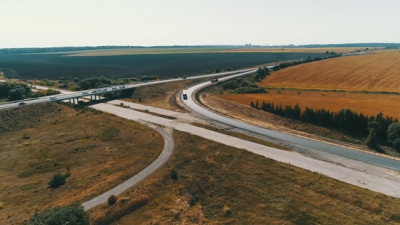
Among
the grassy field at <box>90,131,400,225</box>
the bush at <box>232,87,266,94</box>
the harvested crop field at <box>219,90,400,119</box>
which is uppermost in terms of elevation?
the bush at <box>232,87,266,94</box>

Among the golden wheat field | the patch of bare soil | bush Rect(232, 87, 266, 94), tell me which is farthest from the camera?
the golden wheat field

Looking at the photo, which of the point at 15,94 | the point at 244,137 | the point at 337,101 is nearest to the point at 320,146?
the point at 244,137

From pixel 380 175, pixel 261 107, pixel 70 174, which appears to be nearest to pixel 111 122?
pixel 70 174

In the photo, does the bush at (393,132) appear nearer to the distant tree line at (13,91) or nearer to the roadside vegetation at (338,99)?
the roadside vegetation at (338,99)

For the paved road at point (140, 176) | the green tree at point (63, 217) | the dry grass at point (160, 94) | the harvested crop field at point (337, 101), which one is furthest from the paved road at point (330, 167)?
the green tree at point (63, 217)

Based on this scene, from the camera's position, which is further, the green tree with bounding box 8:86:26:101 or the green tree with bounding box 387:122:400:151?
the green tree with bounding box 8:86:26:101

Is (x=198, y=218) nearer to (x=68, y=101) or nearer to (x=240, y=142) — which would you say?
(x=240, y=142)

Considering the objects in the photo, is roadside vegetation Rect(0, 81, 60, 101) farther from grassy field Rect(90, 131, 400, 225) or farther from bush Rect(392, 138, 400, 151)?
bush Rect(392, 138, 400, 151)

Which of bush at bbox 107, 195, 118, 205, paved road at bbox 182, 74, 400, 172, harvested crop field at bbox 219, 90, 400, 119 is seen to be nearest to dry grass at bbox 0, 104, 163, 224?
bush at bbox 107, 195, 118, 205
